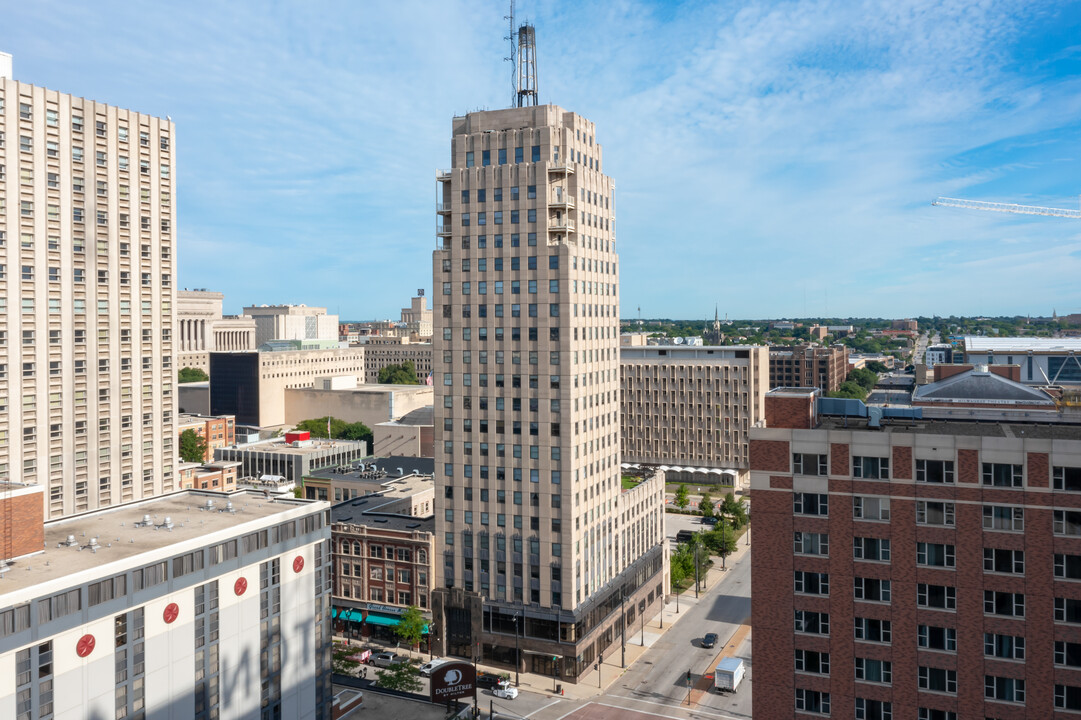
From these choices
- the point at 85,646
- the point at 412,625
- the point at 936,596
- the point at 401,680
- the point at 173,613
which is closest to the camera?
the point at 936,596

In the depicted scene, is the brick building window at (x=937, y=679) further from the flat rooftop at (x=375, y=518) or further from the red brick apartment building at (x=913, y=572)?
the flat rooftop at (x=375, y=518)

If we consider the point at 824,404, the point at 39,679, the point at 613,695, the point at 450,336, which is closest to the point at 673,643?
the point at 613,695

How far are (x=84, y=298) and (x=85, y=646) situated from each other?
58.1 m

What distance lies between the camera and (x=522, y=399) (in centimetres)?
9650

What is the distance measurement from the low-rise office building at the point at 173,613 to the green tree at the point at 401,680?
11.1 m

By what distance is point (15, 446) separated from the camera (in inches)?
3548

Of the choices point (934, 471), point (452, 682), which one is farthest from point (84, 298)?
point (934, 471)

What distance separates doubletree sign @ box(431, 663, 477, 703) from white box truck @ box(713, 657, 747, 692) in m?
32.4

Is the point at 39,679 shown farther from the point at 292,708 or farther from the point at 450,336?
the point at 450,336

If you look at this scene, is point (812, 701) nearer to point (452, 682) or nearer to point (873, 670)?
point (873, 670)

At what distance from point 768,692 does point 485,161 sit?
235 ft

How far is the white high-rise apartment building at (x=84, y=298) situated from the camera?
8988 centimetres

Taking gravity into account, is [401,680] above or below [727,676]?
above

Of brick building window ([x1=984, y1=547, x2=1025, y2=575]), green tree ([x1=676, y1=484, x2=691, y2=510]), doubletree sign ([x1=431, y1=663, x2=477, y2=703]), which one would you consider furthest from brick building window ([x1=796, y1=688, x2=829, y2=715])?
green tree ([x1=676, y1=484, x2=691, y2=510])
